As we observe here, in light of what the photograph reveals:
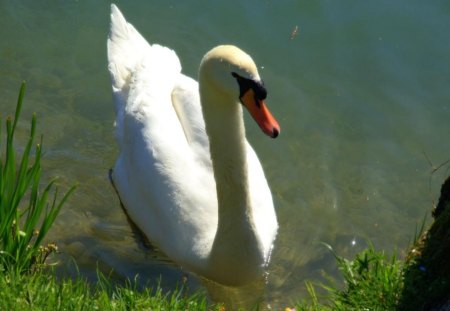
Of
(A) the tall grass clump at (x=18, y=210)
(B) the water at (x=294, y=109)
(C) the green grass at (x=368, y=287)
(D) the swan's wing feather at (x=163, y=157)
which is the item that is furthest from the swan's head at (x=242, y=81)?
(B) the water at (x=294, y=109)

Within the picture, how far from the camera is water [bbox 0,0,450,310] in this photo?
6.13 meters

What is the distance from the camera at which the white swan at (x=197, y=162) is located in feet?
15.1

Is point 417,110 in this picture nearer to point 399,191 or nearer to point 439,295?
point 399,191

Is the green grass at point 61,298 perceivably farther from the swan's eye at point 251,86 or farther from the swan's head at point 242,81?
the swan's eye at point 251,86

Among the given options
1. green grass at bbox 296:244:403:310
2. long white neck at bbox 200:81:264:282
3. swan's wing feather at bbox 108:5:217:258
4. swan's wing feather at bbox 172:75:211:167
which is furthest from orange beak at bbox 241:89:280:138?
swan's wing feather at bbox 172:75:211:167

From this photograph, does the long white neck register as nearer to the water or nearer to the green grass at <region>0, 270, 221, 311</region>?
the water

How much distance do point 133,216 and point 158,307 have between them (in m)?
2.11

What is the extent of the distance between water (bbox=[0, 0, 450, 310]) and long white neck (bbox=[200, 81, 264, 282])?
52 centimetres

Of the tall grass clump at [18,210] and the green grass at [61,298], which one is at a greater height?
the tall grass clump at [18,210]

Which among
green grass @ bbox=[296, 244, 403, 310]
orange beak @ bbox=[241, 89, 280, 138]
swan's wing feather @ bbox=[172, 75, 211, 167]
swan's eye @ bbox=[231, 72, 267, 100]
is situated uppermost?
swan's eye @ bbox=[231, 72, 267, 100]

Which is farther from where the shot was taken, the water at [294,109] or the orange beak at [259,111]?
the water at [294,109]

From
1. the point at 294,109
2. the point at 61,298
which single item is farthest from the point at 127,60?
the point at 61,298

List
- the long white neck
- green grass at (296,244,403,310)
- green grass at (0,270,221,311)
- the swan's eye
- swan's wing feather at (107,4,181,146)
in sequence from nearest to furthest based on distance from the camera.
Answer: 1. green grass at (0,270,221,311)
2. green grass at (296,244,403,310)
3. the swan's eye
4. the long white neck
5. swan's wing feather at (107,4,181,146)

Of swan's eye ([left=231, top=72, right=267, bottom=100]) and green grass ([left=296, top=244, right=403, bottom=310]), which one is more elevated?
swan's eye ([left=231, top=72, right=267, bottom=100])
